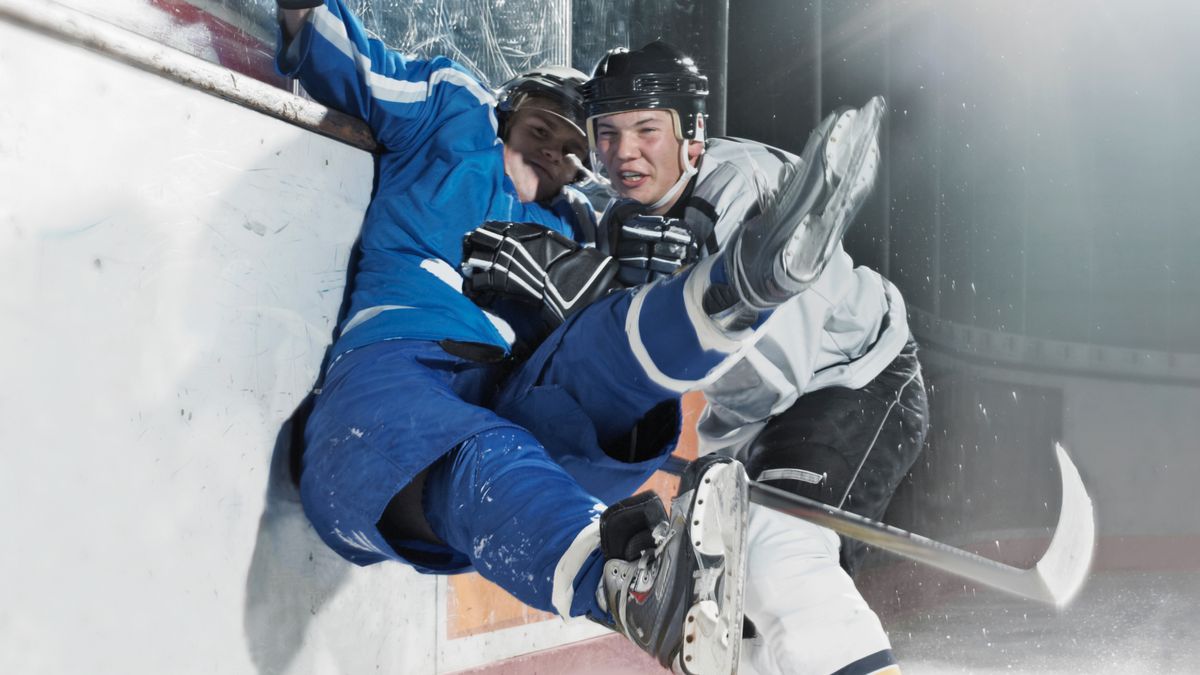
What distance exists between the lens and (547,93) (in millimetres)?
1813

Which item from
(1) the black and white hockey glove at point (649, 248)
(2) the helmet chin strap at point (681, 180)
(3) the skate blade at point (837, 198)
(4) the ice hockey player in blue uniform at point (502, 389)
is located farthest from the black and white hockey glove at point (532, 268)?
(3) the skate blade at point (837, 198)

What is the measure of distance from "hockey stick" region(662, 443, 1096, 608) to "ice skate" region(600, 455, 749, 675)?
815 millimetres

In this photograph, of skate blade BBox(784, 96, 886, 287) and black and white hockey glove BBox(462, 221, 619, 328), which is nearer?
skate blade BBox(784, 96, 886, 287)

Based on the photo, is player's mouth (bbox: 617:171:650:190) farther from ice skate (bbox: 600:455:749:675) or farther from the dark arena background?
ice skate (bbox: 600:455:749:675)

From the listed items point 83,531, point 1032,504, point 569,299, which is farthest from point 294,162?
point 1032,504

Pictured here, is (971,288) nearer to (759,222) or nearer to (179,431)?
(759,222)

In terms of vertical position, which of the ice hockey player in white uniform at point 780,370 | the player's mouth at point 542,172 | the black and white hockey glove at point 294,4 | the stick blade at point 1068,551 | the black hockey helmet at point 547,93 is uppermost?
the black and white hockey glove at point 294,4

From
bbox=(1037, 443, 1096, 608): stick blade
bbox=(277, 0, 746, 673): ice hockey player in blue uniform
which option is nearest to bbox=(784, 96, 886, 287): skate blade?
bbox=(277, 0, 746, 673): ice hockey player in blue uniform

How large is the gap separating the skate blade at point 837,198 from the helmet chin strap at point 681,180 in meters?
0.84

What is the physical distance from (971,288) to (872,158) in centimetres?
363

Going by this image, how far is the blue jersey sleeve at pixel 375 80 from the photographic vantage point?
1.46 m

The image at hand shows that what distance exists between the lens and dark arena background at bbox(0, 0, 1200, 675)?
1012mm

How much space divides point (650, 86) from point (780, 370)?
66cm

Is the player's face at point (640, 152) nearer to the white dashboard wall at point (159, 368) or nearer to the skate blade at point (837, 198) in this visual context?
the white dashboard wall at point (159, 368)
